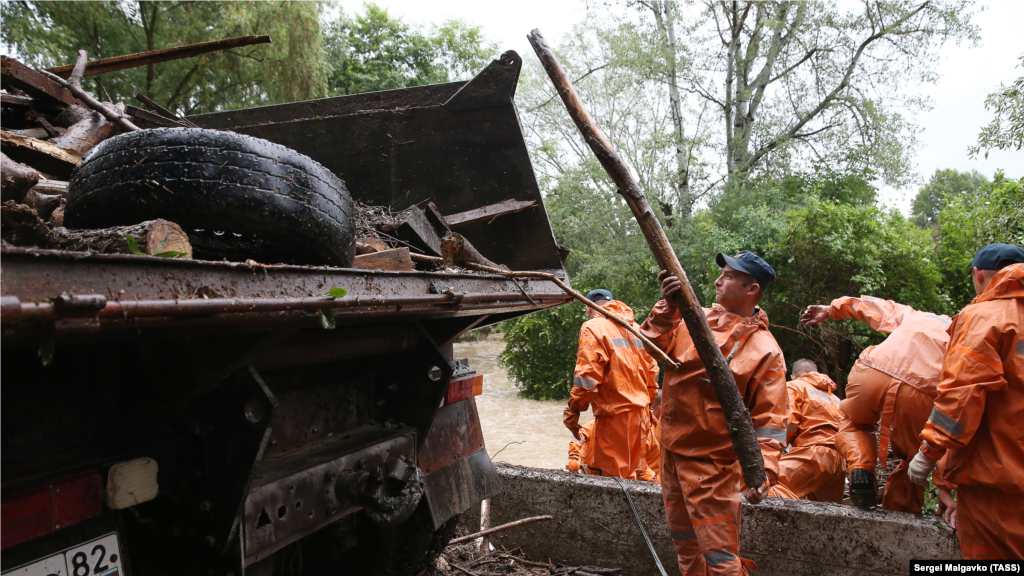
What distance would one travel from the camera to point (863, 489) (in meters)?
3.46

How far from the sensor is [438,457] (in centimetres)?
249

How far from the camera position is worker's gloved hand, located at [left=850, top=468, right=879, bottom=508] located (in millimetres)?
3438

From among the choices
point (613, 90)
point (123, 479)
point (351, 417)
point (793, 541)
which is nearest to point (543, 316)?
point (613, 90)

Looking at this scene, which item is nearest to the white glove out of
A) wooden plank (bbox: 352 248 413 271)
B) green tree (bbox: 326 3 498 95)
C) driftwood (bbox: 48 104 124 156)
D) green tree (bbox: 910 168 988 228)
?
wooden plank (bbox: 352 248 413 271)

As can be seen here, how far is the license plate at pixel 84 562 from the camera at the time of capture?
4.02 ft

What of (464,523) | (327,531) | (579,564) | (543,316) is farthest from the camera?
(543,316)

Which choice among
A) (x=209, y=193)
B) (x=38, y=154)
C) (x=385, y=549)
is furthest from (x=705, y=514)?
(x=38, y=154)

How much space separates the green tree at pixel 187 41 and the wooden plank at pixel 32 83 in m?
6.21

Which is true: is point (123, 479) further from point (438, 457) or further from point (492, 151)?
point (492, 151)

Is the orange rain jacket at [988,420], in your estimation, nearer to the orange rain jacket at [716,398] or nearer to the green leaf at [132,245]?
the orange rain jacket at [716,398]

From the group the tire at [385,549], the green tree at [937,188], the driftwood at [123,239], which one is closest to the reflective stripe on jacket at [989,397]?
the tire at [385,549]

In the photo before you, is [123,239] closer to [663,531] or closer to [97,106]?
[97,106]

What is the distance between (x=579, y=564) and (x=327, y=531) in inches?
66.0

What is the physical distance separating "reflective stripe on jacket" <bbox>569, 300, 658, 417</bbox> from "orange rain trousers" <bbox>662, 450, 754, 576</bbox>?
4.71ft
